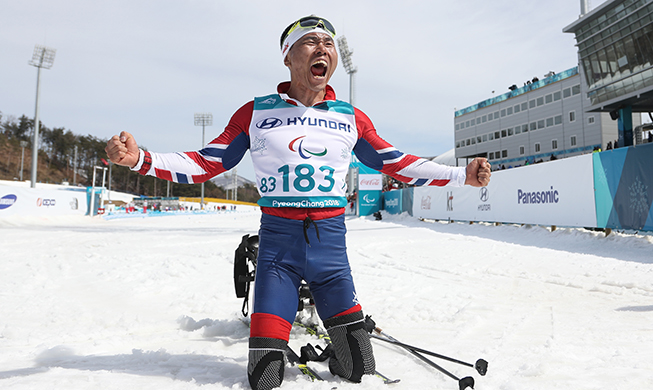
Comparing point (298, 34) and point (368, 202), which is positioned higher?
point (298, 34)

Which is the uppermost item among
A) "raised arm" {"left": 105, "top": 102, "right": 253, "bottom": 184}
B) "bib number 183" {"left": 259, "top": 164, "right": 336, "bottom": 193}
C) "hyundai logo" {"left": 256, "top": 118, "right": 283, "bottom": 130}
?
"hyundai logo" {"left": 256, "top": 118, "right": 283, "bottom": 130}

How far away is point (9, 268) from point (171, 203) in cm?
4398

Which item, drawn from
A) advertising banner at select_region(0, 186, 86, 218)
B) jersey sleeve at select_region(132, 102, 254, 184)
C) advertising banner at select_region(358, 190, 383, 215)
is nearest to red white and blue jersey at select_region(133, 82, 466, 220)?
jersey sleeve at select_region(132, 102, 254, 184)

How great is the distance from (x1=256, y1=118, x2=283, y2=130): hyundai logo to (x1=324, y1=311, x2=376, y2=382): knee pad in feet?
3.84

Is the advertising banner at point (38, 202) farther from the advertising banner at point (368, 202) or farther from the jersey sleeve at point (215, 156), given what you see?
the jersey sleeve at point (215, 156)

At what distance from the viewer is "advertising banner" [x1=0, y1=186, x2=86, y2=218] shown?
21.5 m

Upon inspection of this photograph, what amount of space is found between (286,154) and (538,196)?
11.2 m

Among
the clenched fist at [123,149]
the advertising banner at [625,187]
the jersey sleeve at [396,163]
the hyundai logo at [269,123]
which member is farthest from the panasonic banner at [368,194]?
the clenched fist at [123,149]

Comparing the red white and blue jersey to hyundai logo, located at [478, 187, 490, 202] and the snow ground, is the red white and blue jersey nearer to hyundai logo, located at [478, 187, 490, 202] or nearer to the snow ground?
the snow ground

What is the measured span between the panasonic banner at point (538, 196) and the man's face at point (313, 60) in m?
9.74

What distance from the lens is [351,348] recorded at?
226cm

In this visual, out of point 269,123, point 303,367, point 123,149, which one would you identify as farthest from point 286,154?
point 303,367

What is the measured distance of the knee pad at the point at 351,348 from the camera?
7.35 ft

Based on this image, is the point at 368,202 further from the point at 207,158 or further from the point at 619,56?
the point at 207,158
